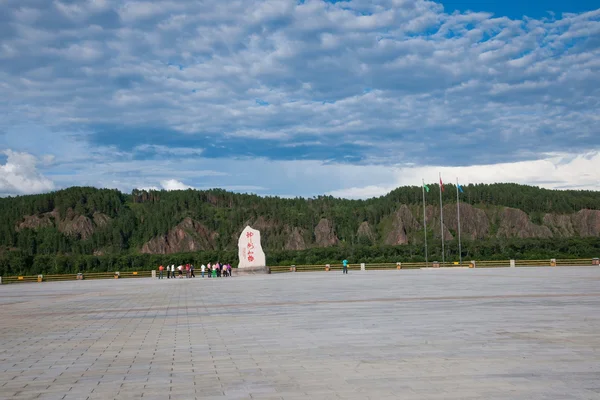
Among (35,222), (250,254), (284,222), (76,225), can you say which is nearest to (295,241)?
(284,222)

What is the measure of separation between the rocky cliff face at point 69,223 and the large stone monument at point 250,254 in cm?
12353

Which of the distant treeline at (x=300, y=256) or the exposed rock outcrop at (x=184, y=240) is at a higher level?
the exposed rock outcrop at (x=184, y=240)

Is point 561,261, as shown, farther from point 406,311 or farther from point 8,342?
point 8,342

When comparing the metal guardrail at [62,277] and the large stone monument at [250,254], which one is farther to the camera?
the metal guardrail at [62,277]

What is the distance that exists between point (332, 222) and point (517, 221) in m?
51.0

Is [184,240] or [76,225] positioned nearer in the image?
[184,240]

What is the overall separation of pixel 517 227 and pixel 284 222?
211 feet

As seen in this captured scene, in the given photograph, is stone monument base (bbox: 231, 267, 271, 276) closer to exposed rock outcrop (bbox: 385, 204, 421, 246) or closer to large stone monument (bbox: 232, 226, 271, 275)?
large stone monument (bbox: 232, 226, 271, 275)

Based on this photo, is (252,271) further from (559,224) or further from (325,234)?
(559,224)

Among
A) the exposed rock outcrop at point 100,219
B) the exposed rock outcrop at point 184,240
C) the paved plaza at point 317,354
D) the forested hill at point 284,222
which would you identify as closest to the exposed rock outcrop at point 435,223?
the forested hill at point 284,222

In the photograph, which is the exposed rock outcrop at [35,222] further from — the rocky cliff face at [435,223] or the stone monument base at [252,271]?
the stone monument base at [252,271]

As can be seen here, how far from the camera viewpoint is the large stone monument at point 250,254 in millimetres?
58844

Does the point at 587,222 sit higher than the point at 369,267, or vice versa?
the point at 587,222

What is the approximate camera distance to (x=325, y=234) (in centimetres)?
17275
